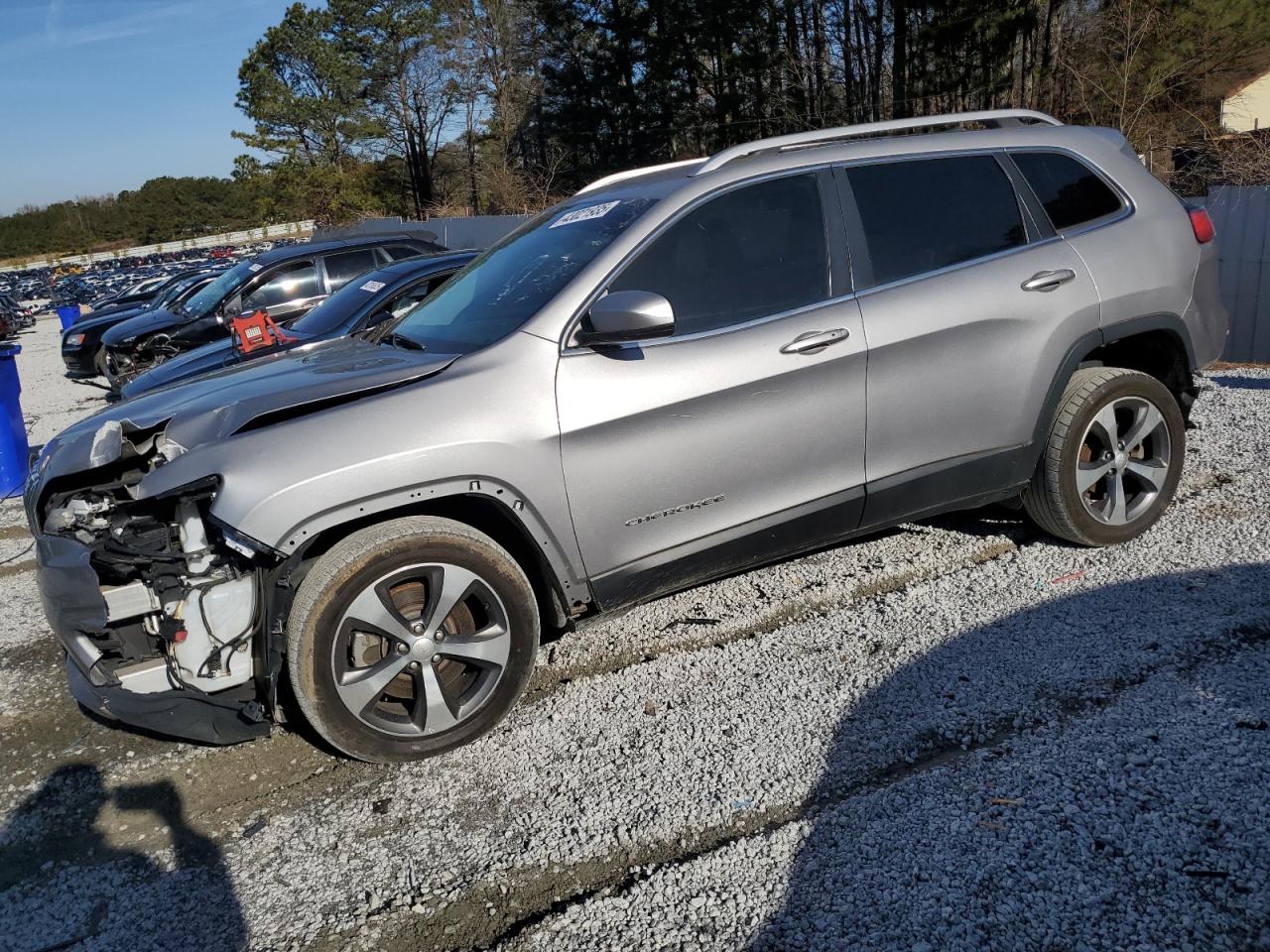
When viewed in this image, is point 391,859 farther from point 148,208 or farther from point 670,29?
point 148,208

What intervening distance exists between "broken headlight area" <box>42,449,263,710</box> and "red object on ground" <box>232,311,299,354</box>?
14.0 feet

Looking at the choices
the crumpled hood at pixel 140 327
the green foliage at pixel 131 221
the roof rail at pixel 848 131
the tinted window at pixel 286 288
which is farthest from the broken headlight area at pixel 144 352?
the green foliage at pixel 131 221

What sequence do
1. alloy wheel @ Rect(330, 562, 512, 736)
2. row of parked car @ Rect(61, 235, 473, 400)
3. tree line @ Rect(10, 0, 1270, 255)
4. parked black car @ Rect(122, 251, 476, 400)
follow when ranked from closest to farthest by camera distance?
alloy wheel @ Rect(330, 562, 512, 736) → parked black car @ Rect(122, 251, 476, 400) → row of parked car @ Rect(61, 235, 473, 400) → tree line @ Rect(10, 0, 1270, 255)

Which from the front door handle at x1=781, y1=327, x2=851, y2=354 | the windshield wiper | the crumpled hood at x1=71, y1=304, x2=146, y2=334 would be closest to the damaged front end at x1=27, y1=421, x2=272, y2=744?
the windshield wiper

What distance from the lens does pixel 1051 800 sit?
106 inches

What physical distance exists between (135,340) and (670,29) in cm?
2761

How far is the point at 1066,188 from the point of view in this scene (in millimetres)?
4227

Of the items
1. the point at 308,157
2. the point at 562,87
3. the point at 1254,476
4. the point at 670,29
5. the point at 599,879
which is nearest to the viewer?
the point at 599,879

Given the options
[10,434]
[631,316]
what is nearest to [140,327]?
[10,434]

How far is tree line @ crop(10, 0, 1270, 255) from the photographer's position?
63.3 ft

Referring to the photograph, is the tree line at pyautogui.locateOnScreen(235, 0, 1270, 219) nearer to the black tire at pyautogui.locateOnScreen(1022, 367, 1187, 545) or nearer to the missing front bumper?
the black tire at pyautogui.locateOnScreen(1022, 367, 1187, 545)

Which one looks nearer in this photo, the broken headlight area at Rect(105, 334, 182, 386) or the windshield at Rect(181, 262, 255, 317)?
the windshield at Rect(181, 262, 255, 317)

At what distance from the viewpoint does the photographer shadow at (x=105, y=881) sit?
262 cm

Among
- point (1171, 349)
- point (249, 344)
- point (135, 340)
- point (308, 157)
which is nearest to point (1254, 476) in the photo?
point (1171, 349)
